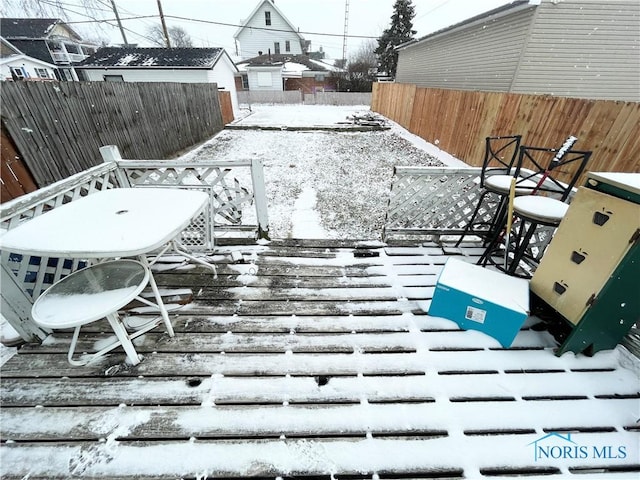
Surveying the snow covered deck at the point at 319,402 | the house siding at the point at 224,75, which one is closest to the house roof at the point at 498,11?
the snow covered deck at the point at 319,402

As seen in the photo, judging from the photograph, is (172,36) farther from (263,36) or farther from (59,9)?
(59,9)

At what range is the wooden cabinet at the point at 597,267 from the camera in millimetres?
1451

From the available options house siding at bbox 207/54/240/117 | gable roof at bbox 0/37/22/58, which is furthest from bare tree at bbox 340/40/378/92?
gable roof at bbox 0/37/22/58

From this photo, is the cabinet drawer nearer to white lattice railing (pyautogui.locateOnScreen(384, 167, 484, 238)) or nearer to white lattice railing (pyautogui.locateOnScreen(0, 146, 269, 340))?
white lattice railing (pyautogui.locateOnScreen(384, 167, 484, 238))

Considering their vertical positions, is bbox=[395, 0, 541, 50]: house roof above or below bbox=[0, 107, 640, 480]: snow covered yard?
above

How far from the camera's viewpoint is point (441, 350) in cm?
188

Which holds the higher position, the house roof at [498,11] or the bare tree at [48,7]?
the bare tree at [48,7]

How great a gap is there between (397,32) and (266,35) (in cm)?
1332

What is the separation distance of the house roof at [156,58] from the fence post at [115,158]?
14.5 meters

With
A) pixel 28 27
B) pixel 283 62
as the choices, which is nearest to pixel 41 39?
pixel 28 27

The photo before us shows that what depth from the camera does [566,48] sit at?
679cm

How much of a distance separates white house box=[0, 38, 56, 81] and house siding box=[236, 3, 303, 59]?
16.7 m

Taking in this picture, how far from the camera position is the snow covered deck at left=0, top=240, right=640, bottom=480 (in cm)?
134

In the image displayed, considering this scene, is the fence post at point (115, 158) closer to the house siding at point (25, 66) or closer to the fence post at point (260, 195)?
the fence post at point (260, 195)
